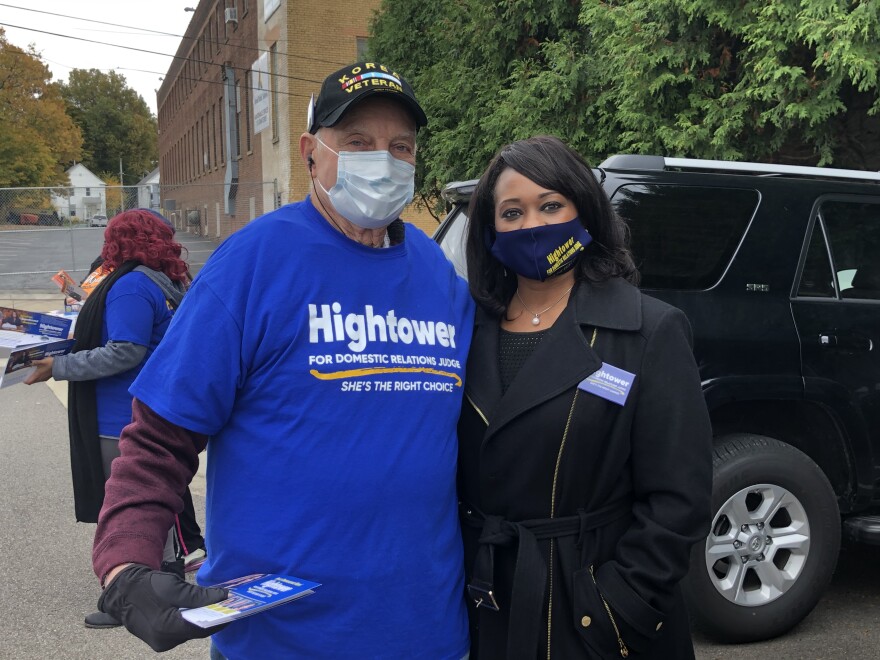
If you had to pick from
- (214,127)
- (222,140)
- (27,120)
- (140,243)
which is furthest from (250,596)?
(27,120)

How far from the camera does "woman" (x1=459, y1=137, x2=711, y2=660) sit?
1.83m

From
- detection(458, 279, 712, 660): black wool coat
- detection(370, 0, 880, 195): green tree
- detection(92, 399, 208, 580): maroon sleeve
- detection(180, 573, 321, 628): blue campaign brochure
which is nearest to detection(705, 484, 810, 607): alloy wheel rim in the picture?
detection(458, 279, 712, 660): black wool coat

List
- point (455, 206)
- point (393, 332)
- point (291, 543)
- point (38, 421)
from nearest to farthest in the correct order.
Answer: point (291, 543) < point (393, 332) < point (455, 206) < point (38, 421)

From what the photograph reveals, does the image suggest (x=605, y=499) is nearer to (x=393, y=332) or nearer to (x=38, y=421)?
(x=393, y=332)

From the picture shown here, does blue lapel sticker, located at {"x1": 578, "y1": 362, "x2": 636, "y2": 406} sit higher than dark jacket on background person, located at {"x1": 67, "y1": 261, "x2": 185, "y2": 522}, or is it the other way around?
blue lapel sticker, located at {"x1": 578, "y1": 362, "x2": 636, "y2": 406}

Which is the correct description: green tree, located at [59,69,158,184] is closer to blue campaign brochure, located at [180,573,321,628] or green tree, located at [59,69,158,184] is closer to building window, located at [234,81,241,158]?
building window, located at [234,81,241,158]

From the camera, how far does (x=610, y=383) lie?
1.84 meters

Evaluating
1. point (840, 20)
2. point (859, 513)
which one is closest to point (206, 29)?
point (840, 20)

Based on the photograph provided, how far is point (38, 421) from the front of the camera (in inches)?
325

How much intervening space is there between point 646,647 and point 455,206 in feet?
8.28

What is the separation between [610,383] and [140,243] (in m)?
3.00

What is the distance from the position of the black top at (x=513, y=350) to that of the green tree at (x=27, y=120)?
53.5 meters

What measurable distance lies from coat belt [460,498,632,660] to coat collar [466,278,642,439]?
0.25 metres

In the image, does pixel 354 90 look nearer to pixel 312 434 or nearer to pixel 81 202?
pixel 312 434
